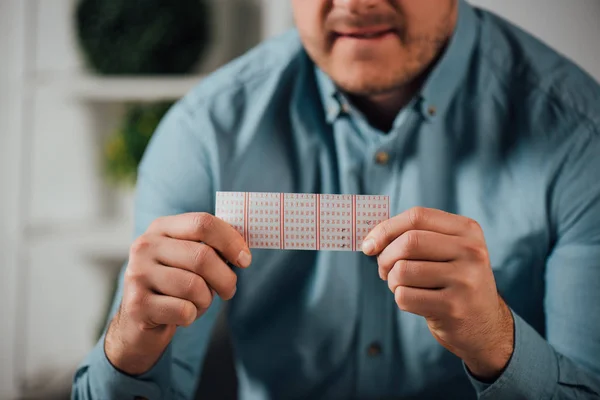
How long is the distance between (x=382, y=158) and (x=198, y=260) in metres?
0.41

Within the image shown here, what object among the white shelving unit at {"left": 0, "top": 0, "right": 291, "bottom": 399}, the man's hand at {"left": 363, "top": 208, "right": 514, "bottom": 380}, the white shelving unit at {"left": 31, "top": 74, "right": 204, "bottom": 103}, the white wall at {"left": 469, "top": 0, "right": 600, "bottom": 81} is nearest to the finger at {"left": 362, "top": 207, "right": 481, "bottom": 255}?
the man's hand at {"left": 363, "top": 208, "right": 514, "bottom": 380}

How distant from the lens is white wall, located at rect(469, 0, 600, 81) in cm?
95

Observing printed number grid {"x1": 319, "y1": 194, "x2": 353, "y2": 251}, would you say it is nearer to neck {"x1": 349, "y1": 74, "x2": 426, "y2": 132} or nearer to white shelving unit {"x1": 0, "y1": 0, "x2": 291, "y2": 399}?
neck {"x1": 349, "y1": 74, "x2": 426, "y2": 132}

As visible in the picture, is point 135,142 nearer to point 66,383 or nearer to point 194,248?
point 66,383

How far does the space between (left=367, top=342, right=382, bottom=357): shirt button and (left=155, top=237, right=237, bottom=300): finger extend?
1.15 ft

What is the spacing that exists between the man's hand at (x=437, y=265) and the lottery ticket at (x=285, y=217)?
0.06m

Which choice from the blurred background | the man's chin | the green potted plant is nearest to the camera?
the man's chin

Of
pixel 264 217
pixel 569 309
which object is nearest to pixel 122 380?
pixel 264 217

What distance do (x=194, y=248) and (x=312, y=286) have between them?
35cm

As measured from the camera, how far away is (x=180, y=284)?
2.02 ft

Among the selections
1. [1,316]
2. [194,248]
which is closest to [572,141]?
[194,248]

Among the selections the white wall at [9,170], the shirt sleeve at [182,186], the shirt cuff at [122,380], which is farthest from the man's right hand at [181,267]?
the white wall at [9,170]

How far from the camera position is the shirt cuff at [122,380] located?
73cm

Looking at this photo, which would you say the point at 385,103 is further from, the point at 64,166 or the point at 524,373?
the point at 64,166
